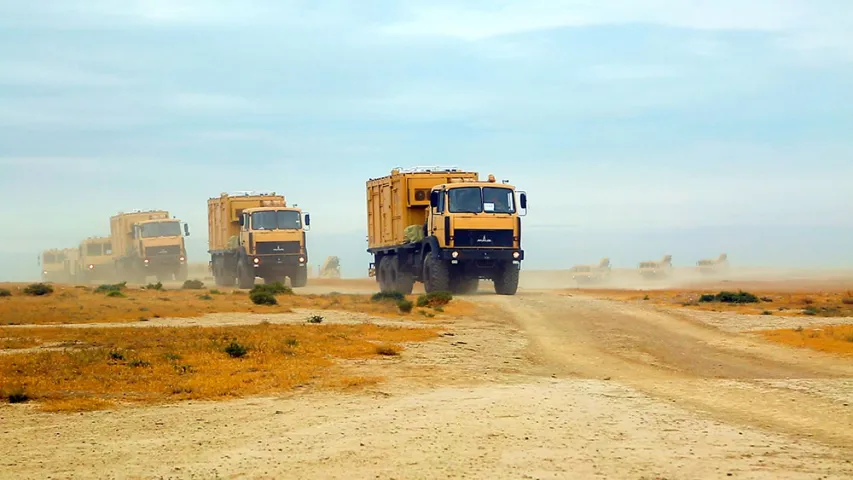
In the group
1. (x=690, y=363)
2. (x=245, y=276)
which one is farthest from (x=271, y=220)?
(x=690, y=363)

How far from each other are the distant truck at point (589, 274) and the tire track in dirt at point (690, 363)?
51711 mm

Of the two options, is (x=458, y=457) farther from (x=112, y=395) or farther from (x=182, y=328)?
(x=182, y=328)

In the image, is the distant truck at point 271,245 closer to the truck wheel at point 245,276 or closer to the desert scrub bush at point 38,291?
the truck wheel at point 245,276

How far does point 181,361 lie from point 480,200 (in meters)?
19.2

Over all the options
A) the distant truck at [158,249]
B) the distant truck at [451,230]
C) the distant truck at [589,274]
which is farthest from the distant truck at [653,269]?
the distant truck at [451,230]

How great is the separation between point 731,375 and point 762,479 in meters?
9.37

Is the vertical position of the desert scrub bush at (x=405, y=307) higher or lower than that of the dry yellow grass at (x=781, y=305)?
higher

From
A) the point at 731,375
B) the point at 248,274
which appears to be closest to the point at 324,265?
the point at 248,274

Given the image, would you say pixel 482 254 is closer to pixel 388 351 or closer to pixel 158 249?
pixel 388 351

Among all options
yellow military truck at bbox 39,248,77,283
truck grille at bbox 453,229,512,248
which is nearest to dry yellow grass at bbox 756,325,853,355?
truck grille at bbox 453,229,512,248

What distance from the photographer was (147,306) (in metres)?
37.7

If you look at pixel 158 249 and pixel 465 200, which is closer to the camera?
pixel 465 200

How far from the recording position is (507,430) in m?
13.6

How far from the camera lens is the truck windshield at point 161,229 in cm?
6756
